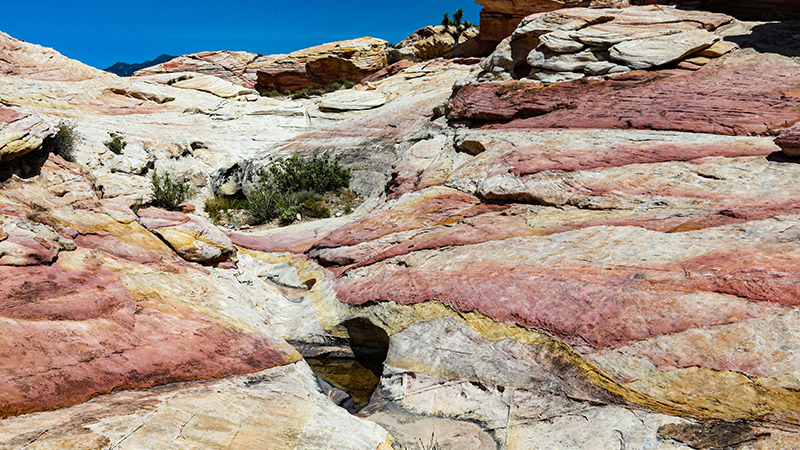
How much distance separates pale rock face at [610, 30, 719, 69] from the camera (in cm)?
1512

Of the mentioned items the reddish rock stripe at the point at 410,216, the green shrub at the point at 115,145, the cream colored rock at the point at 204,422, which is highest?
the green shrub at the point at 115,145

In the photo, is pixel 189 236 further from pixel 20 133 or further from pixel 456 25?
pixel 456 25

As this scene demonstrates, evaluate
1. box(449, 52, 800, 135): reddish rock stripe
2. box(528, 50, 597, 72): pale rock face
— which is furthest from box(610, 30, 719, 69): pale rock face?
box(528, 50, 597, 72): pale rock face

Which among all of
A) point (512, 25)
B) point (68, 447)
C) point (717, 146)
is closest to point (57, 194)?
point (68, 447)

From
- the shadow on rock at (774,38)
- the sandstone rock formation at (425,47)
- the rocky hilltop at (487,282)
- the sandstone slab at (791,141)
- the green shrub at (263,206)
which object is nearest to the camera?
the rocky hilltop at (487,282)

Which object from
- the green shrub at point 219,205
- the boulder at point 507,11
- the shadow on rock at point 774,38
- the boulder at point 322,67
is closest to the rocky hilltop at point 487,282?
the shadow on rock at point 774,38

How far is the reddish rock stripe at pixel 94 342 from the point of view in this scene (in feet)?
18.5

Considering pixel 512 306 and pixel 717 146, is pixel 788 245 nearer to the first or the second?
pixel 512 306

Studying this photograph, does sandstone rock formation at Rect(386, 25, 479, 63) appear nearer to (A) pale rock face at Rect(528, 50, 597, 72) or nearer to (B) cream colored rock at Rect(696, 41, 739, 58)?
(A) pale rock face at Rect(528, 50, 597, 72)

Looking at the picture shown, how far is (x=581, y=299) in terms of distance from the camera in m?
7.36

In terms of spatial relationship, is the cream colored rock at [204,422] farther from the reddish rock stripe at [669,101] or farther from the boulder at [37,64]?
the boulder at [37,64]

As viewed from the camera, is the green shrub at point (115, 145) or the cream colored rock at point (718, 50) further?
the green shrub at point (115, 145)

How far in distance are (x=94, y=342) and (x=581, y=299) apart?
7.45m

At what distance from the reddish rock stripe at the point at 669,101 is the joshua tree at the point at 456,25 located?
42350 mm
